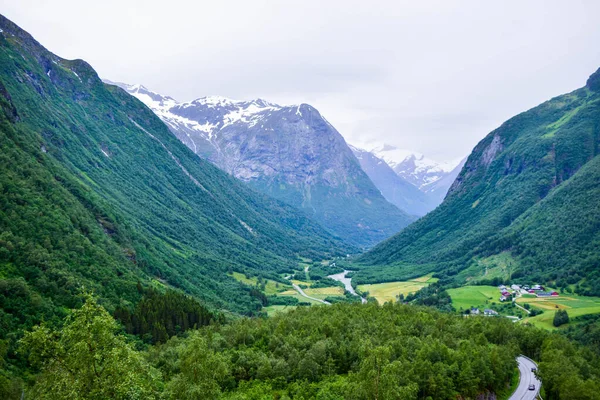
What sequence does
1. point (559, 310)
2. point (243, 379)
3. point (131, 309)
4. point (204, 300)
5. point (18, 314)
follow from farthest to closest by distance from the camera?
point (204, 300)
point (559, 310)
point (131, 309)
point (18, 314)
point (243, 379)

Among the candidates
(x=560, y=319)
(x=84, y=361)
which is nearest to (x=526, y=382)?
(x=560, y=319)

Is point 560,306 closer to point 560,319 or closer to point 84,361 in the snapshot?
point 560,319

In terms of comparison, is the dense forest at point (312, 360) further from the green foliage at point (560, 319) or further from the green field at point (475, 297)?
the green field at point (475, 297)

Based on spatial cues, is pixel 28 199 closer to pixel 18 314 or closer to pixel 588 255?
pixel 18 314

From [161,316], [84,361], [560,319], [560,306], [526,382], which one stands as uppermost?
[84,361]

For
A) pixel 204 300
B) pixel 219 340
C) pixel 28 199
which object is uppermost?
pixel 28 199

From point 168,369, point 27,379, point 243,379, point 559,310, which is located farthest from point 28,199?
point 559,310
